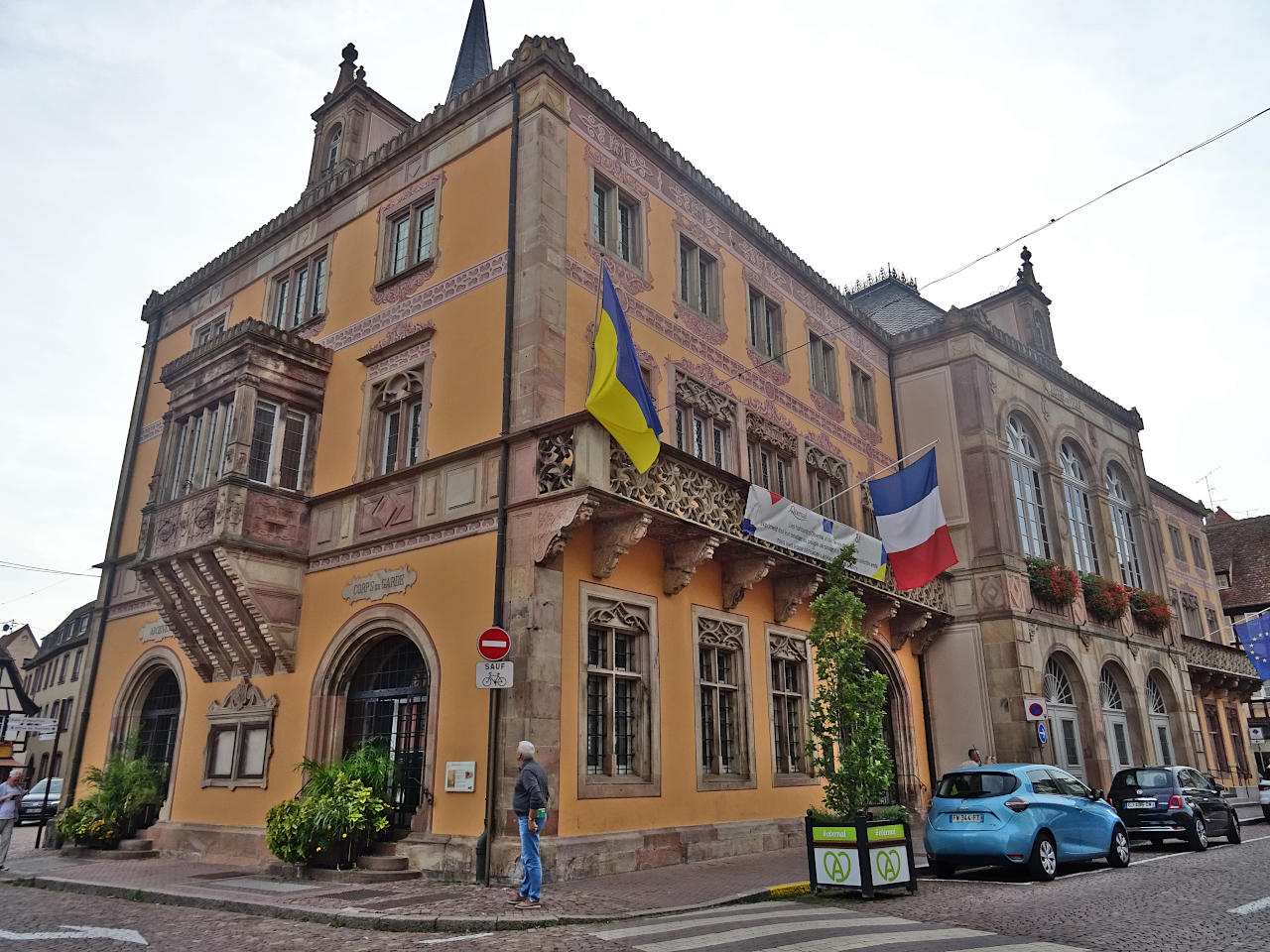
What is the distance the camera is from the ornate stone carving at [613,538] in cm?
1382

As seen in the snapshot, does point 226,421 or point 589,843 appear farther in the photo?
point 226,421

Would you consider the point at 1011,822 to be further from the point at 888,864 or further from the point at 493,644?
the point at 493,644

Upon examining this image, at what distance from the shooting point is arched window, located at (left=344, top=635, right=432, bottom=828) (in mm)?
14297

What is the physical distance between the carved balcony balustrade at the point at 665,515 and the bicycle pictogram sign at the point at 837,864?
512 centimetres

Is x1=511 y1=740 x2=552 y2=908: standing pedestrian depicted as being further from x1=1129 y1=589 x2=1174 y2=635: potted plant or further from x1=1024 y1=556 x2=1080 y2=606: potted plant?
x1=1129 y1=589 x2=1174 y2=635: potted plant

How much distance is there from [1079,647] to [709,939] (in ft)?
65.2

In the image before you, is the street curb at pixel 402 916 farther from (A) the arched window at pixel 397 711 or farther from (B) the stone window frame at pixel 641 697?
(A) the arched window at pixel 397 711

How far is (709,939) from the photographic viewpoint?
8234mm

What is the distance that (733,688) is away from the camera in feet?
55.3

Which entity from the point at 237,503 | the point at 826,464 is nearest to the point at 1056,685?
the point at 826,464

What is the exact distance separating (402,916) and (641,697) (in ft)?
19.4

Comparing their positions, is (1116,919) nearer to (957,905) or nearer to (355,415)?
(957,905)

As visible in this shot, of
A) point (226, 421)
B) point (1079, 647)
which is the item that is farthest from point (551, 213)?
point (1079, 647)

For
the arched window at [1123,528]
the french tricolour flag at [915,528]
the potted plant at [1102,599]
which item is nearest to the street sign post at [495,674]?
the french tricolour flag at [915,528]
